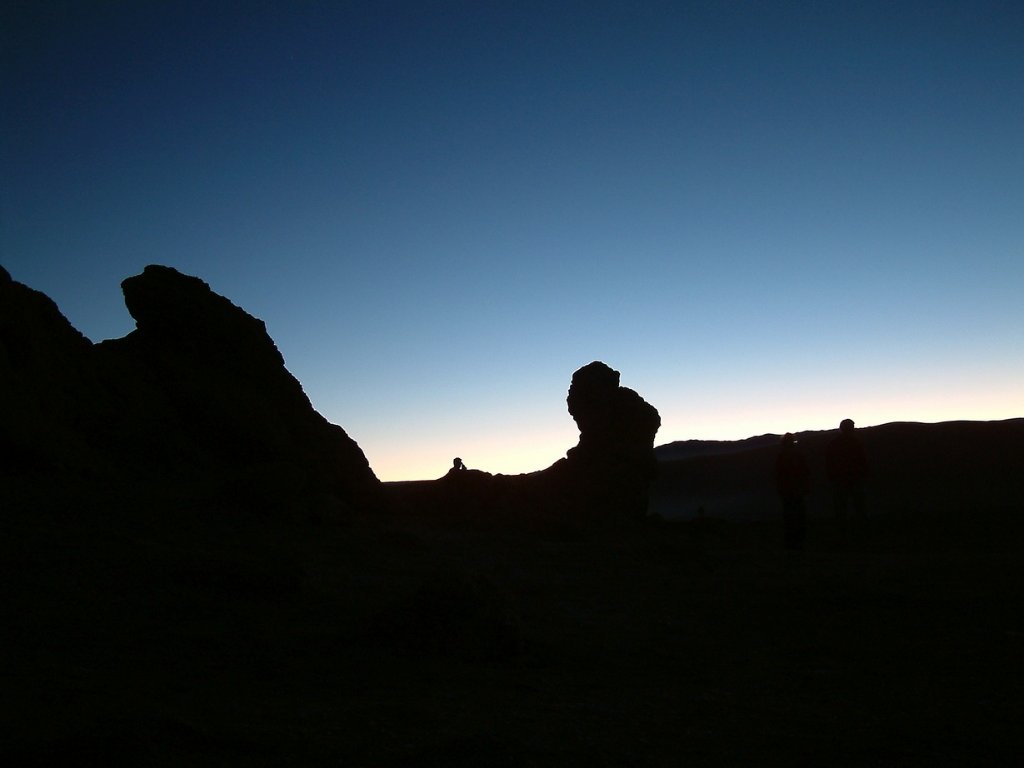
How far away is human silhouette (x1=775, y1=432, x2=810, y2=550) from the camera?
1410 centimetres

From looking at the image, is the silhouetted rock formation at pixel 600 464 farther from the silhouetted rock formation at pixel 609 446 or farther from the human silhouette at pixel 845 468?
the human silhouette at pixel 845 468

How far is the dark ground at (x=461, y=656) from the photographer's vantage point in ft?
11.5

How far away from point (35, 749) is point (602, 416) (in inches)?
661

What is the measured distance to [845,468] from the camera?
15.0 metres

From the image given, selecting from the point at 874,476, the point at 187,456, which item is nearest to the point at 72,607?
the point at 187,456

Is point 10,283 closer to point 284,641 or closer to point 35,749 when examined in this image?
point 284,641

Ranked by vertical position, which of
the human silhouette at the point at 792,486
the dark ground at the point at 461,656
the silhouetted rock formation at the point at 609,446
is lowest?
the dark ground at the point at 461,656

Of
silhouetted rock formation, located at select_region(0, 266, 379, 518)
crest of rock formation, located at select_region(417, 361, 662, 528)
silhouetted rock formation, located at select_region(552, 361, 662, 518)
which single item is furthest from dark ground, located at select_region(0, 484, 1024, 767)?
silhouetted rock formation, located at select_region(552, 361, 662, 518)

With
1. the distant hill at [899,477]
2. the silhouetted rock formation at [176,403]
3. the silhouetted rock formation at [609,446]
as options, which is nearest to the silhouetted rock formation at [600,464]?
the silhouetted rock formation at [609,446]

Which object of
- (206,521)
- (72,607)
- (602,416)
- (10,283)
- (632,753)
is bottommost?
(632,753)

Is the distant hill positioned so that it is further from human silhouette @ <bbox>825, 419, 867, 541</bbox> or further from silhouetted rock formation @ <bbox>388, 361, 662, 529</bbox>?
human silhouette @ <bbox>825, 419, 867, 541</bbox>

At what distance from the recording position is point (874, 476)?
1373 inches

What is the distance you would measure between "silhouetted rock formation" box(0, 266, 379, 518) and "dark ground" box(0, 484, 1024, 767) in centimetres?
166

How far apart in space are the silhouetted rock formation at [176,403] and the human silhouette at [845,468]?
8784 millimetres
